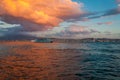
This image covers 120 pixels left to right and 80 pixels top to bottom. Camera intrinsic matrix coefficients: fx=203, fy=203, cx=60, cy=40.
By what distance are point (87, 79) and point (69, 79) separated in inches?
73.6

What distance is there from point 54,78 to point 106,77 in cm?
556

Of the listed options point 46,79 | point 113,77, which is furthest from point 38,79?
point 113,77

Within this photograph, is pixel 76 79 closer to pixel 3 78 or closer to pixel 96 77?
pixel 96 77

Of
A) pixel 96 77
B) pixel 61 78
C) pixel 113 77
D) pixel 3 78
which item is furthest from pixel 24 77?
pixel 113 77

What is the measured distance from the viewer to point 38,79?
20.1m

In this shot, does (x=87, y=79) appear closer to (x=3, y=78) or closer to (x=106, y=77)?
(x=106, y=77)

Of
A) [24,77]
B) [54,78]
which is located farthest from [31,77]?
[54,78]

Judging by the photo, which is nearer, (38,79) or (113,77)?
(38,79)

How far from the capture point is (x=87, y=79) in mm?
20609

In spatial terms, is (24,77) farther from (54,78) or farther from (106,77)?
(106,77)

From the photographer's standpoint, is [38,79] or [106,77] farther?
[106,77]

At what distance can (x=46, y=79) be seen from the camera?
20.1 meters

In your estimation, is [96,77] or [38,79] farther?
[96,77]

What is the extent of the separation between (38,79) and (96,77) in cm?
615
